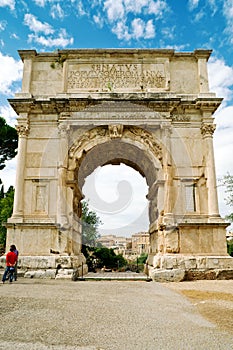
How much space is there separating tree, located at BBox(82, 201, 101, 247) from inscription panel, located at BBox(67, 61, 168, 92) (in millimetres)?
11305

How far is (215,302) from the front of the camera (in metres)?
5.66

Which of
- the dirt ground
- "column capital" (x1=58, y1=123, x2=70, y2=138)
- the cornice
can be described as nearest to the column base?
the dirt ground

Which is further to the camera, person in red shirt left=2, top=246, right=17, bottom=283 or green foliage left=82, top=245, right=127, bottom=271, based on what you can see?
green foliage left=82, top=245, right=127, bottom=271

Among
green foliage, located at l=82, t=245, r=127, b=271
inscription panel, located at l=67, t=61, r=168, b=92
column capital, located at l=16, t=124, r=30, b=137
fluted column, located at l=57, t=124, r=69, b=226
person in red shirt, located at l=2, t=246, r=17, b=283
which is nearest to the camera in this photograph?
person in red shirt, located at l=2, t=246, r=17, b=283

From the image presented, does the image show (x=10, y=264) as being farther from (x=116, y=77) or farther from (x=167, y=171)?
(x=116, y=77)

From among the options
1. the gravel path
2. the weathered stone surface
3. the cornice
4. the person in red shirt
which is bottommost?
the gravel path

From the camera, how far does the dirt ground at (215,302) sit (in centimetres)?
429

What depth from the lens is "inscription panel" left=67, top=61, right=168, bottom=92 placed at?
36.8 feet

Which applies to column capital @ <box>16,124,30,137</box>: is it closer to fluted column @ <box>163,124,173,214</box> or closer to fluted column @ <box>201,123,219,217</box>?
fluted column @ <box>163,124,173,214</box>

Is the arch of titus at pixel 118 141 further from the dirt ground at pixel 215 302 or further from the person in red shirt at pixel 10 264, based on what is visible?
the dirt ground at pixel 215 302

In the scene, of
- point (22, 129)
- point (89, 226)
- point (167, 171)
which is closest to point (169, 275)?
point (167, 171)

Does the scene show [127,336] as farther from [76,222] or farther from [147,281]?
[76,222]

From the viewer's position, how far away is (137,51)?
449 inches

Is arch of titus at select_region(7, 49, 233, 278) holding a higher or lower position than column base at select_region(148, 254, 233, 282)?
higher
